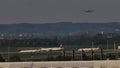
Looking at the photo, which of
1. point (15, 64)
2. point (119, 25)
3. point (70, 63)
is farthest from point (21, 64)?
point (119, 25)

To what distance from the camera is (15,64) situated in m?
14.9

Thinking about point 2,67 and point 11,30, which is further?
point 11,30

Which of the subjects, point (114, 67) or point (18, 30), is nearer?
point (114, 67)

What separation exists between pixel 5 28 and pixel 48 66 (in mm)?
175967

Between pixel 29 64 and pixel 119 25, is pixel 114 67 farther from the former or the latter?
pixel 119 25

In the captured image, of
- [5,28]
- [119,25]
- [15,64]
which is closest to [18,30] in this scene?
[5,28]

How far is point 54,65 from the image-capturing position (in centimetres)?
1484

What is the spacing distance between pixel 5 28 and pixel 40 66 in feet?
577

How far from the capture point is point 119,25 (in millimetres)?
184375

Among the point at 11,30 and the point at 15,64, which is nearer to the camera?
the point at 15,64

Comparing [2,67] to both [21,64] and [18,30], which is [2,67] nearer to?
[21,64]

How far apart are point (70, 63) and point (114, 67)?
134cm

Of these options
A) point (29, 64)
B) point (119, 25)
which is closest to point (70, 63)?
point (29, 64)

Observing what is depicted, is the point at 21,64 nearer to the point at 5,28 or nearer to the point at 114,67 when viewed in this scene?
the point at 114,67
